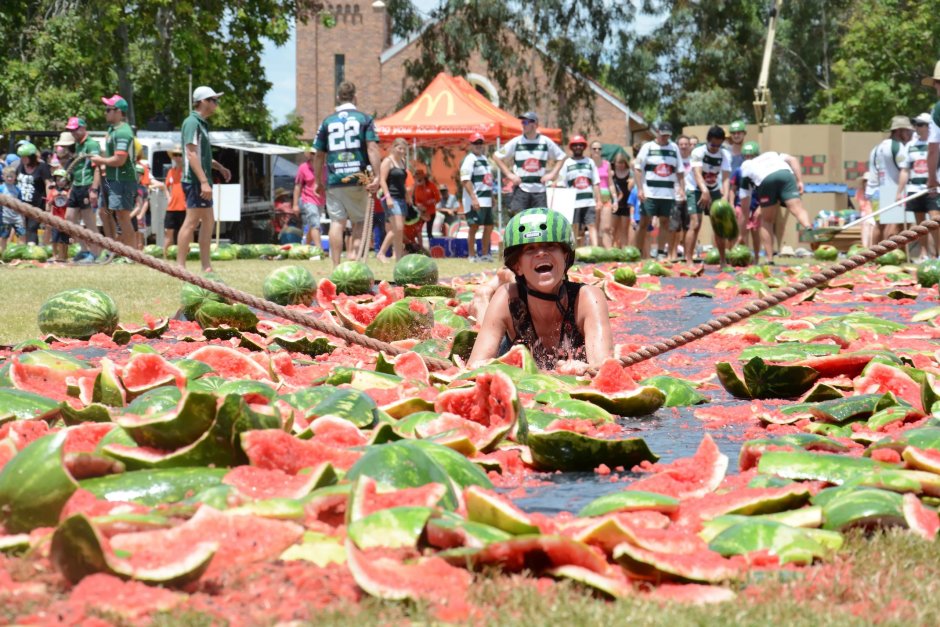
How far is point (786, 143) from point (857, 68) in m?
17.9

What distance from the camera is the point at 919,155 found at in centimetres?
1722

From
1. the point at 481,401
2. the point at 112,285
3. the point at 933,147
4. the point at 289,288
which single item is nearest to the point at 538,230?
the point at 481,401

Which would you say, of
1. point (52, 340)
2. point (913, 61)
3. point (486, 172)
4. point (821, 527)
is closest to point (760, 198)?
point (486, 172)

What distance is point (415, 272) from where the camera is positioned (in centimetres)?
1243

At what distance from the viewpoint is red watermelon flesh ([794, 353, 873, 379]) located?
6.06 meters

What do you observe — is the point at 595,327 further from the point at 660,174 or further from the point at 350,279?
the point at 660,174

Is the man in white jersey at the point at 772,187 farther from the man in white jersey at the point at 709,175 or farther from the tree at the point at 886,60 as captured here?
the tree at the point at 886,60

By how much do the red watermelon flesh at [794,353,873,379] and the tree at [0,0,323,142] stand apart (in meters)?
32.3

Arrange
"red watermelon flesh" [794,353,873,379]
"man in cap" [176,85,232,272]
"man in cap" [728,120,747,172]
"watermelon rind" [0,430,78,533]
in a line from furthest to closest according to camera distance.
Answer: "man in cap" [728,120,747,172] < "man in cap" [176,85,232,272] < "red watermelon flesh" [794,353,873,379] < "watermelon rind" [0,430,78,533]

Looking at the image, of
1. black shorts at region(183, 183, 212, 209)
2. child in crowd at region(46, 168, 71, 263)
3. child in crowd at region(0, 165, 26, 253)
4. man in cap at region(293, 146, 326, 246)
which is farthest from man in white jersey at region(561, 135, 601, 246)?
child in crowd at region(0, 165, 26, 253)

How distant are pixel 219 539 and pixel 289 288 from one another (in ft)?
26.0

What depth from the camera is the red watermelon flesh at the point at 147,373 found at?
5102 mm

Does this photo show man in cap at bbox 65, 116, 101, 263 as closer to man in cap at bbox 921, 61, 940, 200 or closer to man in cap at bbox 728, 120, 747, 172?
man in cap at bbox 728, 120, 747, 172

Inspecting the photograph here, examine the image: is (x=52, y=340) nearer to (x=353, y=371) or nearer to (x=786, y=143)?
(x=353, y=371)
